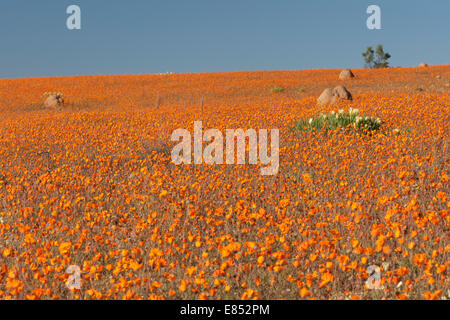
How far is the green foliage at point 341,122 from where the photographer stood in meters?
11.6

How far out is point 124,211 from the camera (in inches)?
274

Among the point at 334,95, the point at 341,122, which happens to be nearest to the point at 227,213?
the point at 341,122

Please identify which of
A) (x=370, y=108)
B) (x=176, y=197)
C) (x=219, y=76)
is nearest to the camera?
(x=176, y=197)

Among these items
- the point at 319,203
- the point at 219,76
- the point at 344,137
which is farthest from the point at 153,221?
the point at 219,76

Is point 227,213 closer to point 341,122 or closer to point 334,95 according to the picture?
point 341,122

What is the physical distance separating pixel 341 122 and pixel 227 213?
688 cm

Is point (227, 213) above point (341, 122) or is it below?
below

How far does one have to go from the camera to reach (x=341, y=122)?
39.0ft

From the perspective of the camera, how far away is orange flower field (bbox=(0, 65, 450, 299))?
440 centimetres

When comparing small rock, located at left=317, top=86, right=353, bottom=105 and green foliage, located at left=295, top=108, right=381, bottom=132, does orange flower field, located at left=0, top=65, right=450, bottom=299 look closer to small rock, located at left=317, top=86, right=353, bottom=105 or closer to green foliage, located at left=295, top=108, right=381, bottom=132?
green foliage, located at left=295, top=108, right=381, bottom=132

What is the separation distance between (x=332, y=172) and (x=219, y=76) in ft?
111

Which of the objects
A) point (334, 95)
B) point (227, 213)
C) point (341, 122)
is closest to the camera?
point (227, 213)

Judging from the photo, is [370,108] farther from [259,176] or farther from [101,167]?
[101,167]

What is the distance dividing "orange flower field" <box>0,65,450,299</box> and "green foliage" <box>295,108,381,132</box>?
13.1 inches
